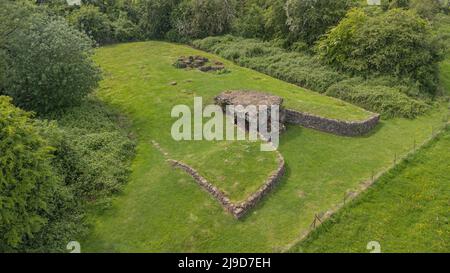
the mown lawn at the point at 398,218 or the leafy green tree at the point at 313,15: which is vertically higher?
the leafy green tree at the point at 313,15

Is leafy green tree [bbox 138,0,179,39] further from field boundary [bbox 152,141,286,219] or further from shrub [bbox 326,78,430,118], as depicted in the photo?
field boundary [bbox 152,141,286,219]

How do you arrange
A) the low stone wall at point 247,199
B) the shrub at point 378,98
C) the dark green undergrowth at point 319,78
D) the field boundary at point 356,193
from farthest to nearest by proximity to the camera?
the dark green undergrowth at point 319,78 → the shrub at point 378,98 → the low stone wall at point 247,199 → the field boundary at point 356,193

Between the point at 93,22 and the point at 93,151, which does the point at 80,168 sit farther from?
the point at 93,22

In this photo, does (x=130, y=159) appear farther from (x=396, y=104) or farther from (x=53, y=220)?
(x=396, y=104)

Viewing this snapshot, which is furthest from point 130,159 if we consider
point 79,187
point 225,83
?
point 225,83

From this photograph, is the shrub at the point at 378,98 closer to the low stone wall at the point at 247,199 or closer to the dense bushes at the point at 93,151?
the low stone wall at the point at 247,199

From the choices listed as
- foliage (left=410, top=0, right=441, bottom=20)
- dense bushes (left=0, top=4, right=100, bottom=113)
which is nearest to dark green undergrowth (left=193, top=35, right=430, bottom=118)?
foliage (left=410, top=0, right=441, bottom=20)

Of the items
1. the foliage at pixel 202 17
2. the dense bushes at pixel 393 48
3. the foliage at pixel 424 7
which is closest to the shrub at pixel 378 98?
the dense bushes at pixel 393 48
